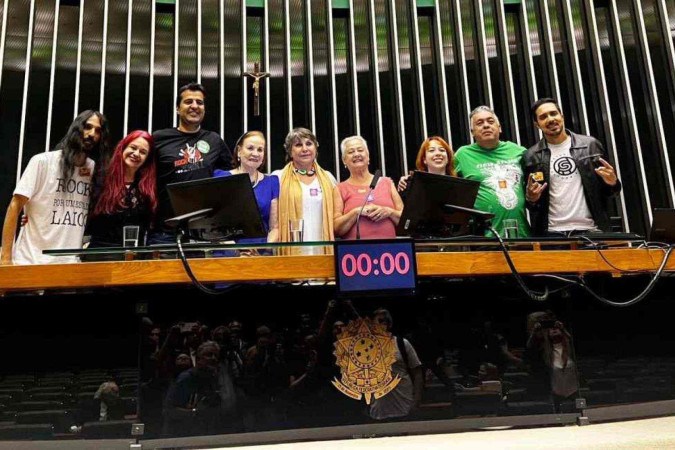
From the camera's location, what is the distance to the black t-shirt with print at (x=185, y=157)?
2420 millimetres

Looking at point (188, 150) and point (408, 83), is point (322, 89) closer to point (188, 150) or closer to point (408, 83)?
point (408, 83)

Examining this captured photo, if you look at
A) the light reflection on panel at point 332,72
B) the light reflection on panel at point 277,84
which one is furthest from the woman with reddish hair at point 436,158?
the light reflection on panel at point 277,84

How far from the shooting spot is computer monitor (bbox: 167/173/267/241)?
1622mm

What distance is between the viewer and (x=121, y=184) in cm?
214

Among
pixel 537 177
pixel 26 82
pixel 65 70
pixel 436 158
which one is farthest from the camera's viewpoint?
pixel 65 70

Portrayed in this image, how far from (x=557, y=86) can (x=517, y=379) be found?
12.8 feet

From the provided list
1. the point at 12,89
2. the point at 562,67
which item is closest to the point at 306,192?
the point at 12,89

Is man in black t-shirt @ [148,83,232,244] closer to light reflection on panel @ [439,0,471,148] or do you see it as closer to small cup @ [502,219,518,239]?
small cup @ [502,219,518,239]

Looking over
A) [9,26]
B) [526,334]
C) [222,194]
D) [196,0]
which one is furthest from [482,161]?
[9,26]

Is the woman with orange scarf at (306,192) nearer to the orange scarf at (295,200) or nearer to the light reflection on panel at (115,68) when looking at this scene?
the orange scarf at (295,200)

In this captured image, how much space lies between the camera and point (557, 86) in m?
4.91

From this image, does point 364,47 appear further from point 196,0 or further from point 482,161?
point 482,161

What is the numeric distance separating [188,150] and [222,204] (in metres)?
0.96

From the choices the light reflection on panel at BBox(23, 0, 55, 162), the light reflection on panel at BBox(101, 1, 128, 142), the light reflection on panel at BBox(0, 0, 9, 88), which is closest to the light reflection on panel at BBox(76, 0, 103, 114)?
the light reflection on panel at BBox(101, 1, 128, 142)
